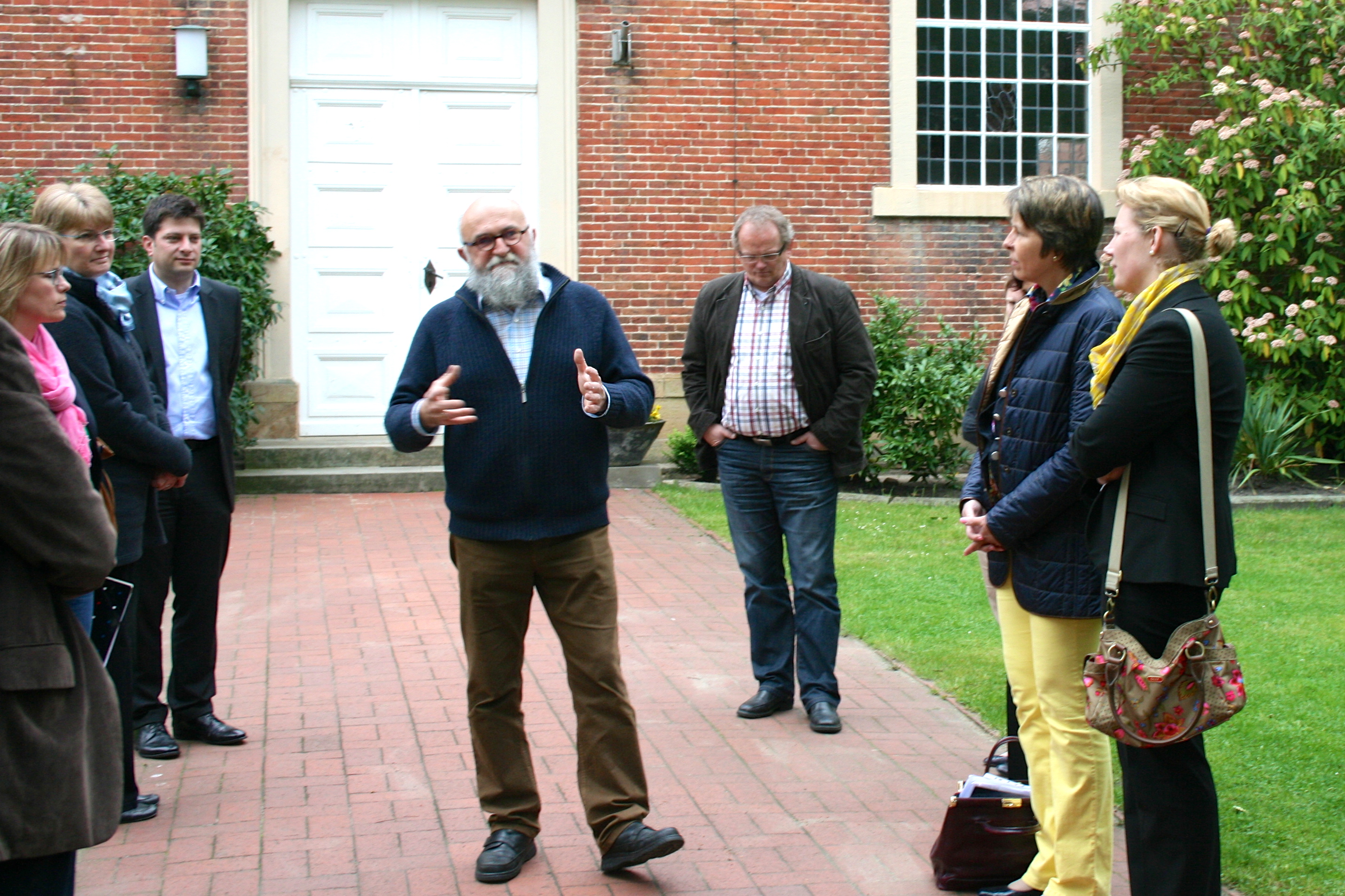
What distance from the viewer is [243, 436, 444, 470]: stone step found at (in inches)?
431

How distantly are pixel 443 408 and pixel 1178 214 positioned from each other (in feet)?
6.33

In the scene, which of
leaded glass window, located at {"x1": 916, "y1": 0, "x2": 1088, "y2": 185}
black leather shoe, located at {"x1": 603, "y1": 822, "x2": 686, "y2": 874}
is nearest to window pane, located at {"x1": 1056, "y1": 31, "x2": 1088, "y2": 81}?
leaded glass window, located at {"x1": 916, "y1": 0, "x2": 1088, "y2": 185}

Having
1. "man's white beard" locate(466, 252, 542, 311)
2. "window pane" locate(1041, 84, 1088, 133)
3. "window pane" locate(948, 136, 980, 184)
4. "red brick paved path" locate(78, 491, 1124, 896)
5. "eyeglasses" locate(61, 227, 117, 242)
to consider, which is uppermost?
"window pane" locate(1041, 84, 1088, 133)

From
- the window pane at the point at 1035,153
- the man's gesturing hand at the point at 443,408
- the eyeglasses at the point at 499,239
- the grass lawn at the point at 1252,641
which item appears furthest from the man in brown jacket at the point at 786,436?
the window pane at the point at 1035,153

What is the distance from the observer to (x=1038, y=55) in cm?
1286

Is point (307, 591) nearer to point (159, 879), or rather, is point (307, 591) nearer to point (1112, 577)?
point (159, 879)

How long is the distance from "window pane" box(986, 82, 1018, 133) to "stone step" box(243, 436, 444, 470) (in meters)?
6.10

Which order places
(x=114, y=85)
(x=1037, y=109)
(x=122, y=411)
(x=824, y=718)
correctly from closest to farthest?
(x=122, y=411), (x=824, y=718), (x=114, y=85), (x=1037, y=109)

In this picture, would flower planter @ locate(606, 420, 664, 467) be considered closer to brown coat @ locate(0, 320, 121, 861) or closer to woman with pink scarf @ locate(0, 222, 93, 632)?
woman with pink scarf @ locate(0, 222, 93, 632)

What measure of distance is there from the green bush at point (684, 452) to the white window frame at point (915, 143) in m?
2.85

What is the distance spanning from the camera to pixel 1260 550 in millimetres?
8797

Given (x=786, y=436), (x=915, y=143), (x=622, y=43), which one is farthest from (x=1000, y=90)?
(x=786, y=436)

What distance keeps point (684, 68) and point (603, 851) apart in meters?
9.16

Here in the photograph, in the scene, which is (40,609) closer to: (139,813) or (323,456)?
(139,813)
